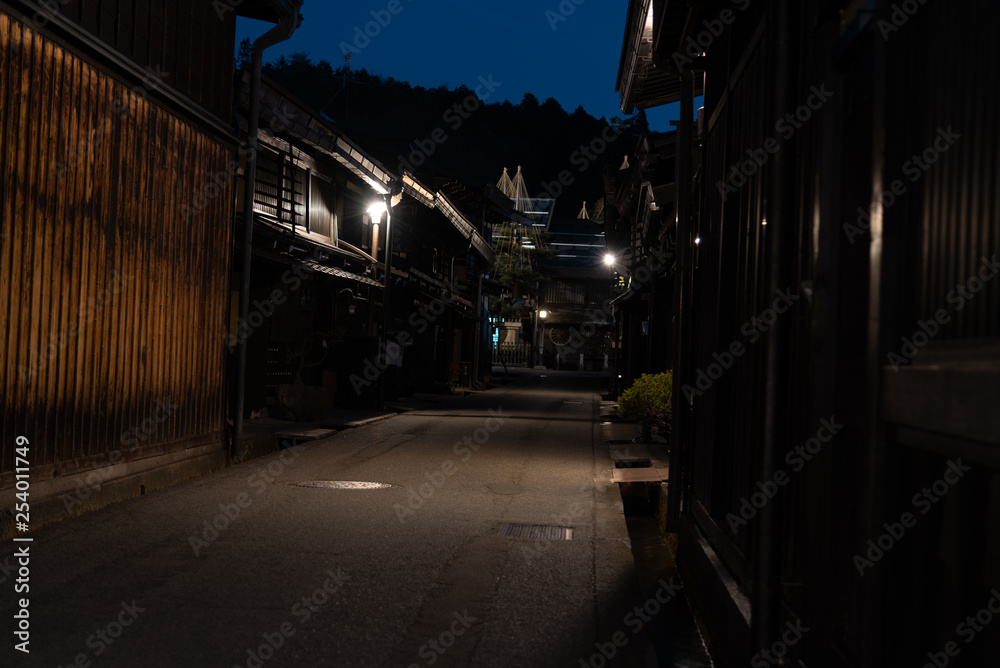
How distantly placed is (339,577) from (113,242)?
509 cm

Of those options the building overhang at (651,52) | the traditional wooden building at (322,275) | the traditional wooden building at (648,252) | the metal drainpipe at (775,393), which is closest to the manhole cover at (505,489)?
the traditional wooden building at (648,252)

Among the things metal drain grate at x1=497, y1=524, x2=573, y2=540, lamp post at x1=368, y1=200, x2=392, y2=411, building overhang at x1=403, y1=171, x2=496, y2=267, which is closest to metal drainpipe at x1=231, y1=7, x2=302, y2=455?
metal drain grate at x1=497, y1=524, x2=573, y2=540

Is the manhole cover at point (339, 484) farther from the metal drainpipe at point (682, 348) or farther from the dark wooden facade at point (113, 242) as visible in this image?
the metal drainpipe at point (682, 348)

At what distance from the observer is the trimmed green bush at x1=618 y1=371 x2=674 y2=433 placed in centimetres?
1266

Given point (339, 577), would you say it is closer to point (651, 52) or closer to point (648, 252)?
point (651, 52)

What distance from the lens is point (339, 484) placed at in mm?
10711

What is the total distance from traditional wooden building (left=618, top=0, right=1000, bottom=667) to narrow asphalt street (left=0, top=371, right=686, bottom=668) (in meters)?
1.24

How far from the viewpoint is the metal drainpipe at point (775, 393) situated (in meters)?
3.67

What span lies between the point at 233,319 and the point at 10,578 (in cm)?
1156

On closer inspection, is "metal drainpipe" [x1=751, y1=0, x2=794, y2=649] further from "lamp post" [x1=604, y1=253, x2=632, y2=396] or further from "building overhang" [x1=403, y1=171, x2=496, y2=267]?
"lamp post" [x1=604, y1=253, x2=632, y2=396]

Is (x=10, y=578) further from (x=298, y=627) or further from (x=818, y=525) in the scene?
(x=818, y=525)

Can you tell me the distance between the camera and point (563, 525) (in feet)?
28.6

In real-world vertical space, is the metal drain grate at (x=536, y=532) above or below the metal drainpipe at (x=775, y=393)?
below

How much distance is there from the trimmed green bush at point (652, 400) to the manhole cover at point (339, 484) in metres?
4.37
